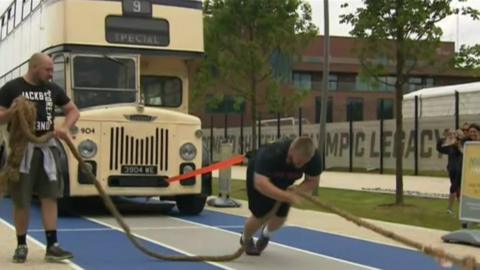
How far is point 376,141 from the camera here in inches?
1373

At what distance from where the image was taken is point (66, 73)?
45.3ft

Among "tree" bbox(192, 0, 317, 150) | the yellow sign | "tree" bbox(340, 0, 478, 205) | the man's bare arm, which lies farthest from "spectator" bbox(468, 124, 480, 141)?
"tree" bbox(192, 0, 317, 150)

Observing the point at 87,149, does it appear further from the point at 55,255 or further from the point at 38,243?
the point at 55,255

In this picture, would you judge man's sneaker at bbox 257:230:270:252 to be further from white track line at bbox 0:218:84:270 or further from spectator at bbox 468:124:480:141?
spectator at bbox 468:124:480:141

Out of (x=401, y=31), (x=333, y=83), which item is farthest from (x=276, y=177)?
(x=333, y=83)

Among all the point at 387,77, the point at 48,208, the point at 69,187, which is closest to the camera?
the point at 48,208

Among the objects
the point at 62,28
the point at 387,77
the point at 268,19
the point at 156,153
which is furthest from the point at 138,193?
the point at 268,19

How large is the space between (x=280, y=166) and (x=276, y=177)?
0.42ft

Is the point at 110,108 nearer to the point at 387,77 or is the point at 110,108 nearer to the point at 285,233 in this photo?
the point at 285,233

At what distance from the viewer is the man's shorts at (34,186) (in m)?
8.48

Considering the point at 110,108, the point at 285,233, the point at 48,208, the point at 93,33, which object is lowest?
the point at 285,233

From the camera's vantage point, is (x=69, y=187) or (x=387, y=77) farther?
(x=387, y=77)

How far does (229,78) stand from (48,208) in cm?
1670

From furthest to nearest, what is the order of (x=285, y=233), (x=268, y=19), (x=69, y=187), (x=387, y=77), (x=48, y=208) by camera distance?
1. (x=268, y=19)
2. (x=387, y=77)
3. (x=69, y=187)
4. (x=285, y=233)
5. (x=48, y=208)
